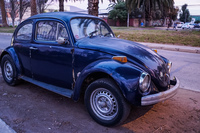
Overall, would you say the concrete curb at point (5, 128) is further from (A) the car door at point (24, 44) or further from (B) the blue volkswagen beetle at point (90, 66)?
(A) the car door at point (24, 44)

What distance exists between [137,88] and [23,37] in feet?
9.89

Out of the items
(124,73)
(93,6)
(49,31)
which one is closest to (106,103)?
(124,73)

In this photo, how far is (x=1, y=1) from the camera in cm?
2869

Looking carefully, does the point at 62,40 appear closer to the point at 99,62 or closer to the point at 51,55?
the point at 51,55

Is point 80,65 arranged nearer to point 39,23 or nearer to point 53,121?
point 53,121

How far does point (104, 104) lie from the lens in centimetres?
296

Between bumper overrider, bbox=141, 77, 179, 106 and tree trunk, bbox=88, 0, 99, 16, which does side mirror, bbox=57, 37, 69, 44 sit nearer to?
bumper overrider, bbox=141, 77, 179, 106

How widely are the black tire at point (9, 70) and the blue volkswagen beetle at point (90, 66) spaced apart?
0.09ft

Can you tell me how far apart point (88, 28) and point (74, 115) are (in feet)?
5.60

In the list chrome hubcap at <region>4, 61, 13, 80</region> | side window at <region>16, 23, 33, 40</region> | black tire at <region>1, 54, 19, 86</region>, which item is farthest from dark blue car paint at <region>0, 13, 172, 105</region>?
chrome hubcap at <region>4, 61, 13, 80</region>

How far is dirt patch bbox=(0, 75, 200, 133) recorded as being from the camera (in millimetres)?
2916

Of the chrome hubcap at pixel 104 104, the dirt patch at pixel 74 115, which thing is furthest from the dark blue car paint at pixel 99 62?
the dirt patch at pixel 74 115

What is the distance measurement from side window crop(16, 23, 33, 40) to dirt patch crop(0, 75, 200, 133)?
128 centimetres

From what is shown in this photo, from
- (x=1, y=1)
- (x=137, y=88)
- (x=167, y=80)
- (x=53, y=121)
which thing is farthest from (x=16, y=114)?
(x=1, y=1)
